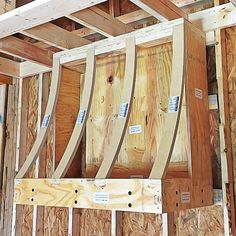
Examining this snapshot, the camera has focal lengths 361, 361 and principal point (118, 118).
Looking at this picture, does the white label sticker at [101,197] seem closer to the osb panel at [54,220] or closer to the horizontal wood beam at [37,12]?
the horizontal wood beam at [37,12]

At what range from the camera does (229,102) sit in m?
2.09

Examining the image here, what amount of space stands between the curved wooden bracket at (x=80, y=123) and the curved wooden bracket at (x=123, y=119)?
199 millimetres

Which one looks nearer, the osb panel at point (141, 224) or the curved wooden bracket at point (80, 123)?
the curved wooden bracket at point (80, 123)

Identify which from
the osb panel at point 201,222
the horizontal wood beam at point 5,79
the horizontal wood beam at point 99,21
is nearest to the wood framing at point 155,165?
the horizontal wood beam at point 99,21

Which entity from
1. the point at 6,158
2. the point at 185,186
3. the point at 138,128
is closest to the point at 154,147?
the point at 138,128

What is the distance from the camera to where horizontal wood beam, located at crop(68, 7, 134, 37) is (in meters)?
2.05

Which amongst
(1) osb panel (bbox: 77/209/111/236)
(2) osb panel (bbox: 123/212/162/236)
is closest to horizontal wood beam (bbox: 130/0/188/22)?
(2) osb panel (bbox: 123/212/162/236)

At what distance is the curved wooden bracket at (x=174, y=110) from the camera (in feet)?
5.04

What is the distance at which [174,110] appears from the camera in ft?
5.49

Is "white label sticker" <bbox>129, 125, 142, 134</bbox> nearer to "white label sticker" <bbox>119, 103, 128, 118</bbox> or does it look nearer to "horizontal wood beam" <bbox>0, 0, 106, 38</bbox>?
"white label sticker" <bbox>119, 103, 128, 118</bbox>

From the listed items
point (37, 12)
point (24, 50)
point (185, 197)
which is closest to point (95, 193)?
point (185, 197)

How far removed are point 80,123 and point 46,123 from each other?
0.27 m

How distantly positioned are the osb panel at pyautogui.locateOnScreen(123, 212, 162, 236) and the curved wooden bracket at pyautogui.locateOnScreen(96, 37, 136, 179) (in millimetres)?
735

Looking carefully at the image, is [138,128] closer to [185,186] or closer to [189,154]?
[189,154]
